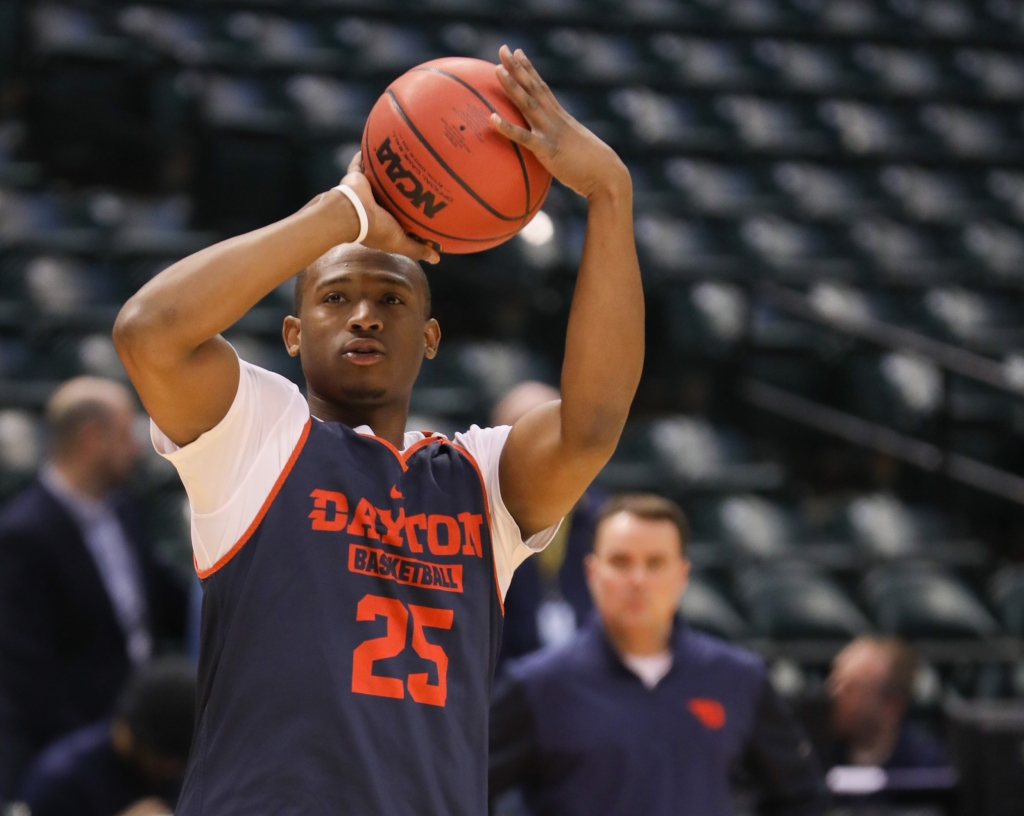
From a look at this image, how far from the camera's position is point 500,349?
23.2 feet

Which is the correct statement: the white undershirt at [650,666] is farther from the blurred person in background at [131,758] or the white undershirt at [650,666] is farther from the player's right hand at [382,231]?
the player's right hand at [382,231]

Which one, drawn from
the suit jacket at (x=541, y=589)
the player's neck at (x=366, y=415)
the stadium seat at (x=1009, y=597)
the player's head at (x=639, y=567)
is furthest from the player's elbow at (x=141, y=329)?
the stadium seat at (x=1009, y=597)

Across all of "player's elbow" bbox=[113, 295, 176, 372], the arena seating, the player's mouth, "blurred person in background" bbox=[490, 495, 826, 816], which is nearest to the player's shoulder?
the player's mouth

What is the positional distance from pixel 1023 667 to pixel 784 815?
8.45ft

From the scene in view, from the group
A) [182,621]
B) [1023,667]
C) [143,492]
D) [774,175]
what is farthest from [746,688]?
[774,175]

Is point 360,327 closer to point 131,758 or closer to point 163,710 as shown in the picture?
point 163,710

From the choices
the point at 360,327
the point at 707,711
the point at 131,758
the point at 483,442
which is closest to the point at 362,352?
the point at 360,327

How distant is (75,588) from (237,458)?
2424mm

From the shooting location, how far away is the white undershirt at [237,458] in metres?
2.02

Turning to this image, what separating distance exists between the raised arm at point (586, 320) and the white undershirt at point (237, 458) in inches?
15.3

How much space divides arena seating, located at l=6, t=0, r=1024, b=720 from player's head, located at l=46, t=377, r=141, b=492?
3.70 feet

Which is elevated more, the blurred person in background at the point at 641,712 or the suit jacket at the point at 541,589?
the suit jacket at the point at 541,589

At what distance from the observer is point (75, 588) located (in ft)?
13.9

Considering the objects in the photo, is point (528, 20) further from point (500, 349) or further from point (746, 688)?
point (746, 688)
